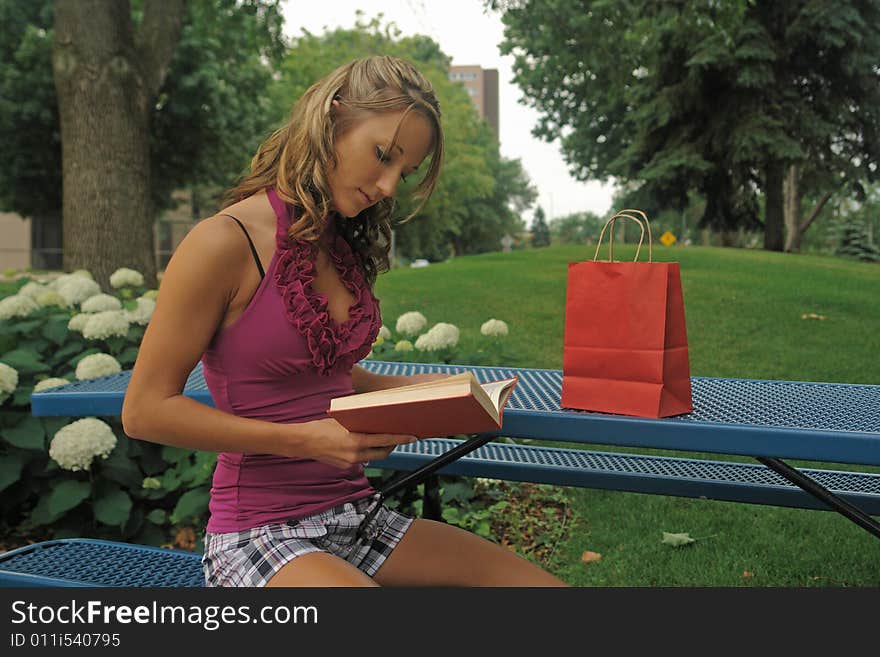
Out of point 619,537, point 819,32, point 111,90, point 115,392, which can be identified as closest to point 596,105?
point 819,32

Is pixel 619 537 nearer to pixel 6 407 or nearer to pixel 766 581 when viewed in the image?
pixel 766 581

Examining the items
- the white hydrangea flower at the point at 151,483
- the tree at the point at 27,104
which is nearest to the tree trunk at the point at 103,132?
the white hydrangea flower at the point at 151,483

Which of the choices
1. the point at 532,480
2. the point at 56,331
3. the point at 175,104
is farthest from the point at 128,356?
the point at 175,104

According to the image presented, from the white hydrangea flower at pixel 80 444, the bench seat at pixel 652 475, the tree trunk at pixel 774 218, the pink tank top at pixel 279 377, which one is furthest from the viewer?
the tree trunk at pixel 774 218

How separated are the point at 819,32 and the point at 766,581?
651 inches

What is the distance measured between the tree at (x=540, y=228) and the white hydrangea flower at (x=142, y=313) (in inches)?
3809

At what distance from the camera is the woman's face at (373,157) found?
163 cm

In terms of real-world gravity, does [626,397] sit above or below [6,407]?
above

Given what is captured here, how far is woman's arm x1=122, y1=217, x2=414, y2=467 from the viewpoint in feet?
4.86

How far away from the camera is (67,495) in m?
3.18

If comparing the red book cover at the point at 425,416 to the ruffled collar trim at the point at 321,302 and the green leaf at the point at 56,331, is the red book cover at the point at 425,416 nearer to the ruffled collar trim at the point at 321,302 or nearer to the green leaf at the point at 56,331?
the ruffled collar trim at the point at 321,302

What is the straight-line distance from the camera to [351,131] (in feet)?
5.37

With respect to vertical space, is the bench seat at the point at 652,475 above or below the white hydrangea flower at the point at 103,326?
below

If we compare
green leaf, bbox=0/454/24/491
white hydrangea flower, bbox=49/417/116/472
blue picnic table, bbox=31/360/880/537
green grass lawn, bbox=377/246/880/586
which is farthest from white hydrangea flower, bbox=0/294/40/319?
green grass lawn, bbox=377/246/880/586
